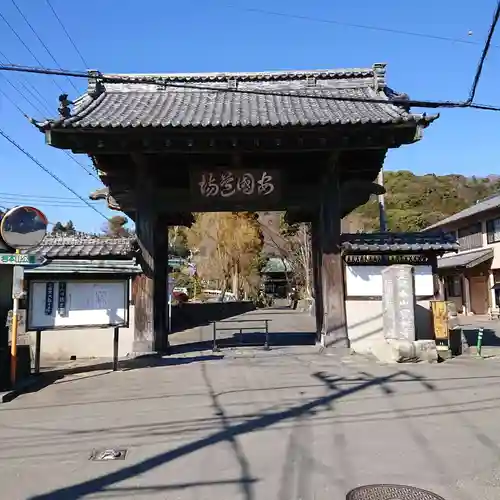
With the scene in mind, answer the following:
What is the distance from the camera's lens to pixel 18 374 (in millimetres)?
9672

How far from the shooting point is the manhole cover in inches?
168

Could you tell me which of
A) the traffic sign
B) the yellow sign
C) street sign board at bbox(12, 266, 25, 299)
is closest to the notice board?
street sign board at bbox(12, 266, 25, 299)

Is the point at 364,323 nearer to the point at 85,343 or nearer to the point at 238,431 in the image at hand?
the point at 85,343

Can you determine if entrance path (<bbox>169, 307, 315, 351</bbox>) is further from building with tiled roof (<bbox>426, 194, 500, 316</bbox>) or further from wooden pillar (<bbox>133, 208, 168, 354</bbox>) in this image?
building with tiled roof (<bbox>426, 194, 500, 316</bbox>)

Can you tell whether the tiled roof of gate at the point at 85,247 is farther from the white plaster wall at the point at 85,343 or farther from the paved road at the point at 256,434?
the paved road at the point at 256,434

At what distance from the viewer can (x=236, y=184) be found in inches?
527

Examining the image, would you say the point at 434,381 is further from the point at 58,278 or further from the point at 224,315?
the point at 224,315

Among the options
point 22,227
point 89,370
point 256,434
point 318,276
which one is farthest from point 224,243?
point 256,434

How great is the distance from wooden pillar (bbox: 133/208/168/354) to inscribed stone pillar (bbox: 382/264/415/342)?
20.1 feet

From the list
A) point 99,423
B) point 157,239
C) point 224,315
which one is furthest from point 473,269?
point 99,423

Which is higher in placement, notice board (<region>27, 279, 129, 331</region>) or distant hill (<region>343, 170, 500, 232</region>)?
distant hill (<region>343, 170, 500, 232</region>)

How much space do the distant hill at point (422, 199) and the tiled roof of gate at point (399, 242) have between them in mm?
44723

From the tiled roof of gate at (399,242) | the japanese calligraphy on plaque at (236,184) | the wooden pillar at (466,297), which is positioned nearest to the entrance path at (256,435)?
the tiled roof of gate at (399,242)

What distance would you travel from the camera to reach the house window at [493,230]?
110 ft
